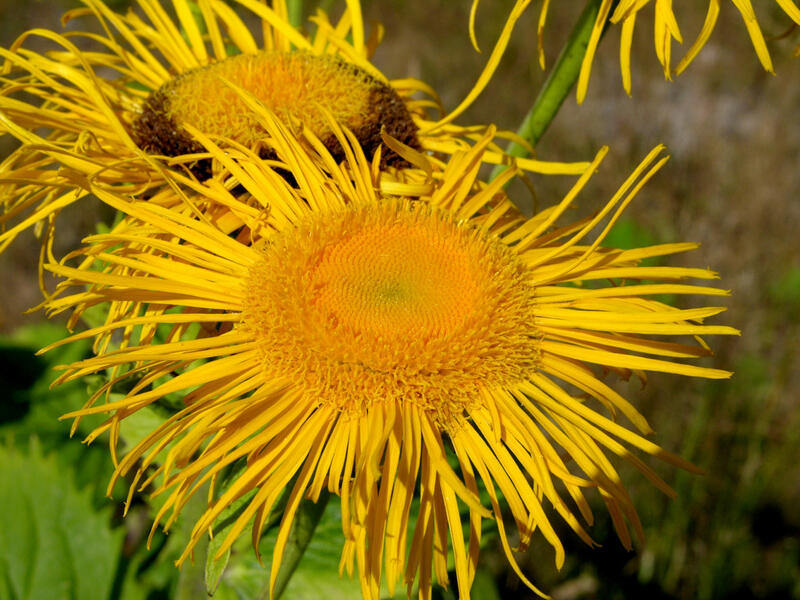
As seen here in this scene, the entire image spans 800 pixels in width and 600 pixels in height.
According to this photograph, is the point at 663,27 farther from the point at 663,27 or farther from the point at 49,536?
the point at 49,536

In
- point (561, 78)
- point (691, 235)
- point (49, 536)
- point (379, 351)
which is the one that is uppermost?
point (691, 235)

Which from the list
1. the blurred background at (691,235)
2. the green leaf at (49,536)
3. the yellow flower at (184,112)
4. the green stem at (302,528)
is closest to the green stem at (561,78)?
the yellow flower at (184,112)

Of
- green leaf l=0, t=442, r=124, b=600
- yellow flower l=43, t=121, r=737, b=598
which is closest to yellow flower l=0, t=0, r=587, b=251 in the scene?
yellow flower l=43, t=121, r=737, b=598

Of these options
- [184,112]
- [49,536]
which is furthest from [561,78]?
[49,536]

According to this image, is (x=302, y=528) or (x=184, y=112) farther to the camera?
(x=184, y=112)

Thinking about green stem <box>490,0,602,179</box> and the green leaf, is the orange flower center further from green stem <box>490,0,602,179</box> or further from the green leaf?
the green leaf

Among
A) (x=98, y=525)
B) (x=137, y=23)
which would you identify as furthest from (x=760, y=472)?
(x=137, y=23)

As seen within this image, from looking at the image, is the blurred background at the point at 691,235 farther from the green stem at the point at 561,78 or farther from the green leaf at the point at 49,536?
the green stem at the point at 561,78
